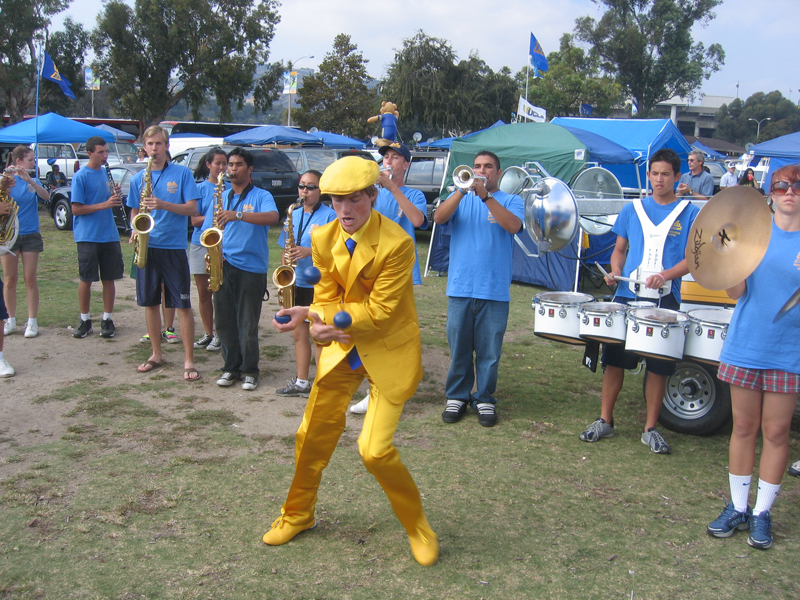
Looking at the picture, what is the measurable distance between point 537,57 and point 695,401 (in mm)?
16682

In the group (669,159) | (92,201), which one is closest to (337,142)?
(92,201)

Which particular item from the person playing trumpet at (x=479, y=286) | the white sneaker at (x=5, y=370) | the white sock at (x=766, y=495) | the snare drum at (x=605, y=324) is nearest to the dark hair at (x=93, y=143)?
the white sneaker at (x=5, y=370)

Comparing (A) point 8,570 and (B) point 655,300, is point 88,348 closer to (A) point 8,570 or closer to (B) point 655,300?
(A) point 8,570

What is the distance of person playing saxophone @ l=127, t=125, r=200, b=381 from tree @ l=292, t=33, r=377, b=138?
101 ft

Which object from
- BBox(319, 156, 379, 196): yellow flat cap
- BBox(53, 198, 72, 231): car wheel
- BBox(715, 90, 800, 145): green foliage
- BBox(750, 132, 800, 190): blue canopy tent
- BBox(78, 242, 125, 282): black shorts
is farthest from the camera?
BBox(715, 90, 800, 145): green foliage

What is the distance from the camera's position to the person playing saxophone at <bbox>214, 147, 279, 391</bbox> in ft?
18.4

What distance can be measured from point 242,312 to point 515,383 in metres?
2.59

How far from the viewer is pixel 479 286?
498 cm

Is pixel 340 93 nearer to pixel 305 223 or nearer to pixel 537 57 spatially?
pixel 537 57

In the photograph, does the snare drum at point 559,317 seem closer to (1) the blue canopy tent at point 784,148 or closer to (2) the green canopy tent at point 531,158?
(2) the green canopy tent at point 531,158

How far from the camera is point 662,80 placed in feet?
182

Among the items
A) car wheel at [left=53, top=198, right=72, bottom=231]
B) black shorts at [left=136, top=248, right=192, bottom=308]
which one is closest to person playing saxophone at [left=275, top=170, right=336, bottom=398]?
black shorts at [left=136, top=248, right=192, bottom=308]

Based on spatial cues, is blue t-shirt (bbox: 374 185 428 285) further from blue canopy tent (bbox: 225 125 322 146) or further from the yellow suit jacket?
blue canopy tent (bbox: 225 125 322 146)

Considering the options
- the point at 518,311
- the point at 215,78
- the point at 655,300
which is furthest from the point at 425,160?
the point at 215,78
